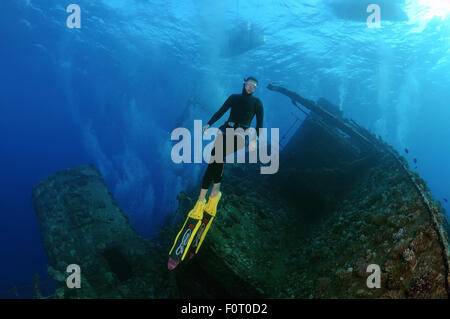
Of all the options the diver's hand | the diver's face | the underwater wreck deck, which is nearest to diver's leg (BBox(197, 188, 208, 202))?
the underwater wreck deck

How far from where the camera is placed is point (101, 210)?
826cm

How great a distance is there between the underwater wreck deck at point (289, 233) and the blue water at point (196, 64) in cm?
264

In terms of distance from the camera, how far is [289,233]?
567cm

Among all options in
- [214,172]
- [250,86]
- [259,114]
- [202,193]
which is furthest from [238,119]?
[202,193]

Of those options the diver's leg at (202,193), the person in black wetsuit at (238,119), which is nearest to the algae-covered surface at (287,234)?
the diver's leg at (202,193)

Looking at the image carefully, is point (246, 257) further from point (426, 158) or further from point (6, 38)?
point (426, 158)

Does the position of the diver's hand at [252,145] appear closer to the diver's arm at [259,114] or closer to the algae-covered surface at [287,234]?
the diver's arm at [259,114]

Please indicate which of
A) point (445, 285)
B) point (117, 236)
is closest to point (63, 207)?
point (117, 236)

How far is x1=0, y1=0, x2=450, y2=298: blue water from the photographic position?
19719 mm

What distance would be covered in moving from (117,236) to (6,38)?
1863 inches

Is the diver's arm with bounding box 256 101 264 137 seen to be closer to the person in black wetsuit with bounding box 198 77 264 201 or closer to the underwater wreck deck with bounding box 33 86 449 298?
the person in black wetsuit with bounding box 198 77 264 201

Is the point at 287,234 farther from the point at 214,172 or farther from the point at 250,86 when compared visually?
the point at 250,86

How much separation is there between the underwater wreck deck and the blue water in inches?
104

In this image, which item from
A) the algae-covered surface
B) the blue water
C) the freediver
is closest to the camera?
the algae-covered surface
